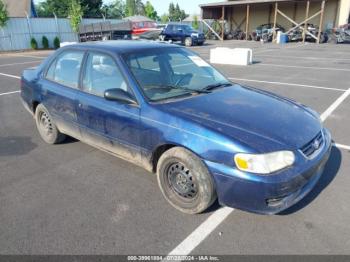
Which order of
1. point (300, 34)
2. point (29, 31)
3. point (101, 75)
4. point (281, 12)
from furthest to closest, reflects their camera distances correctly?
point (281, 12) → point (300, 34) → point (29, 31) → point (101, 75)

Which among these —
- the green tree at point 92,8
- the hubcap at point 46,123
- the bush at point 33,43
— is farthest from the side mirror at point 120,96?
the green tree at point 92,8

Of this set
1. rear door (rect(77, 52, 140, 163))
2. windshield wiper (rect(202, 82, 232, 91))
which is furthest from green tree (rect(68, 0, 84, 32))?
windshield wiper (rect(202, 82, 232, 91))

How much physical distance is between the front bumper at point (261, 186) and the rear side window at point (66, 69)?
233 centimetres

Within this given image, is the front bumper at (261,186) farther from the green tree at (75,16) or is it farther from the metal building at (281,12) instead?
the green tree at (75,16)

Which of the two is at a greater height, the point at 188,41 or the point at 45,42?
the point at 45,42

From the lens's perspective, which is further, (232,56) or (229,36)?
(229,36)

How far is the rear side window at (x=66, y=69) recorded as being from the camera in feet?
13.1

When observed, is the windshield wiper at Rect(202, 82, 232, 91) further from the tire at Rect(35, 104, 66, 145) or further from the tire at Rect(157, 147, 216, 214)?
the tire at Rect(35, 104, 66, 145)

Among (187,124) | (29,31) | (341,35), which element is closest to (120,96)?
(187,124)

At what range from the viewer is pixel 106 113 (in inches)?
138

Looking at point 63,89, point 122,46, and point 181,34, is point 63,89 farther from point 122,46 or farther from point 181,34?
point 181,34

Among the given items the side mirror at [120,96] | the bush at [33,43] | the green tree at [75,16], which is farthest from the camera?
the green tree at [75,16]

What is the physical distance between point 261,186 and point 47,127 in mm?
3584

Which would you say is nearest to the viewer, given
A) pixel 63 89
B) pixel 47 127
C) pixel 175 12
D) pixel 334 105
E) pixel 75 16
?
pixel 63 89
